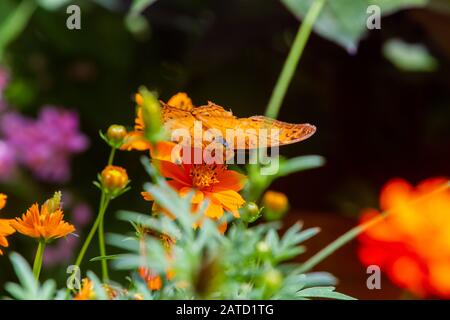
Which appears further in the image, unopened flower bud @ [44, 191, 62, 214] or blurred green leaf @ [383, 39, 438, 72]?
blurred green leaf @ [383, 39, 438, 72]

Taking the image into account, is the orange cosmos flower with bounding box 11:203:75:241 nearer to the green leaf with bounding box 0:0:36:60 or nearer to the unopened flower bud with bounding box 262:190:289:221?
the unopened flower bud with bounding box 262:190:289:221

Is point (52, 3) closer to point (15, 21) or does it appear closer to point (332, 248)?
point (15, 21)

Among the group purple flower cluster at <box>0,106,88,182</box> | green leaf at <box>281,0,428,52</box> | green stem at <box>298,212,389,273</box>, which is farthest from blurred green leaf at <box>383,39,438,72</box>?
green stem at <box>298,212,389,273</box>

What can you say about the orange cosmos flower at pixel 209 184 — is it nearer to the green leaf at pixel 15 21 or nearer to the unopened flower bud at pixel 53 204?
the unopened flower bud at pixel 53 204

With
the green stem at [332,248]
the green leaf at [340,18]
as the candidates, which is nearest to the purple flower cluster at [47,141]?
the green leaf at [340,18]

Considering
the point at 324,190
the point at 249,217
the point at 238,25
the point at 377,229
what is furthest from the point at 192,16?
the point at 249,217

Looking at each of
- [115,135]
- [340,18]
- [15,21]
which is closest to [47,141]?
[15,21]

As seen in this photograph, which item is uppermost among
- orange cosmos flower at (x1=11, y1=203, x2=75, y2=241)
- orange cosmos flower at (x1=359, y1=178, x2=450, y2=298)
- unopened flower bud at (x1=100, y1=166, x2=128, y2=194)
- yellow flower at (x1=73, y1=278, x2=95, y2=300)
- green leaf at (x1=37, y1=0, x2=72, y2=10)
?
green leaf at (x1=37, y1=0, x2=72, y2=10)
